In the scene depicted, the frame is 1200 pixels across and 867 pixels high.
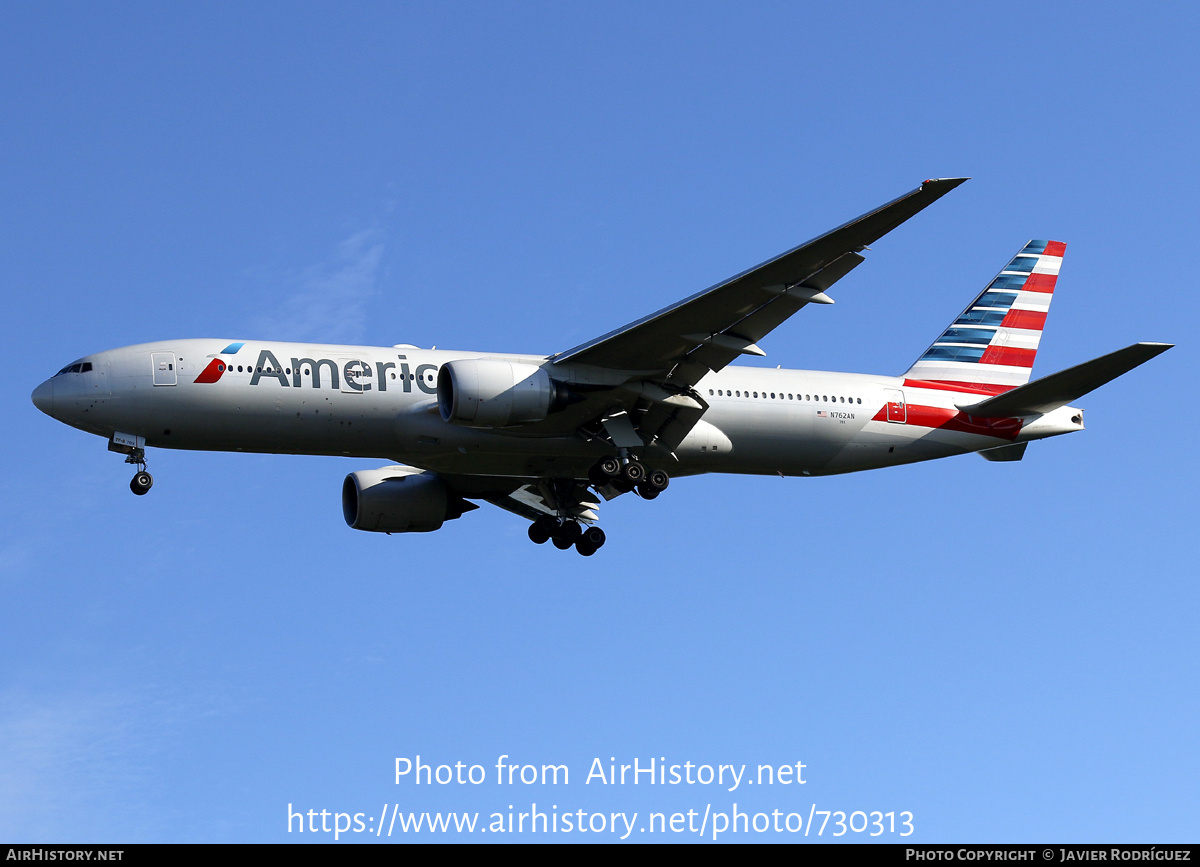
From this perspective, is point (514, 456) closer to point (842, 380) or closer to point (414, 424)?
point (414, 424)

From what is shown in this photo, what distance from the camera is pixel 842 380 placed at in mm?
33875

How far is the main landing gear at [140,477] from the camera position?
29578 mm

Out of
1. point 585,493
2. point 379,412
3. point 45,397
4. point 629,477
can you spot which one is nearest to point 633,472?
point 629,477

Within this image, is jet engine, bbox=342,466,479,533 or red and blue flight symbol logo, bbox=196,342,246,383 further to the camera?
jet engine, bbox=342,466,479,533

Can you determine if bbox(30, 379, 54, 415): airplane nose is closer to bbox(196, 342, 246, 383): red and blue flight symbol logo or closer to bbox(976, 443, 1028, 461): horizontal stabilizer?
bbox(196, 342, 246, 383): red and blue flight symbol logo

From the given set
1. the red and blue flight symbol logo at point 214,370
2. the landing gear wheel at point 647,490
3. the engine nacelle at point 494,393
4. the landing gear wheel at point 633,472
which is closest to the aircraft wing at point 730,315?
the engine nacelle at point 494,393

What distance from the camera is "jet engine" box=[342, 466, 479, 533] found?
1394 inches

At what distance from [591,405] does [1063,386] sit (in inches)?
441

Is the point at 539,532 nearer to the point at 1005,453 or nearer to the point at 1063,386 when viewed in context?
the point at 1005,453

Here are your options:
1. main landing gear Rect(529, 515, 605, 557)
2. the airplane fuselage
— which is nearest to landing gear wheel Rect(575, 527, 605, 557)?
main landing gear Rect(529, 515, 605, 557)

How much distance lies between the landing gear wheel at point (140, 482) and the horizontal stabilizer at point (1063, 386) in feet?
63.9

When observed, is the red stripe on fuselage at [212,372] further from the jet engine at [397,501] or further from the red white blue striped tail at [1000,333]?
the red white blue striped tail at [1000,333]

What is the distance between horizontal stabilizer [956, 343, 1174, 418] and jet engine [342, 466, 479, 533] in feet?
44.4
